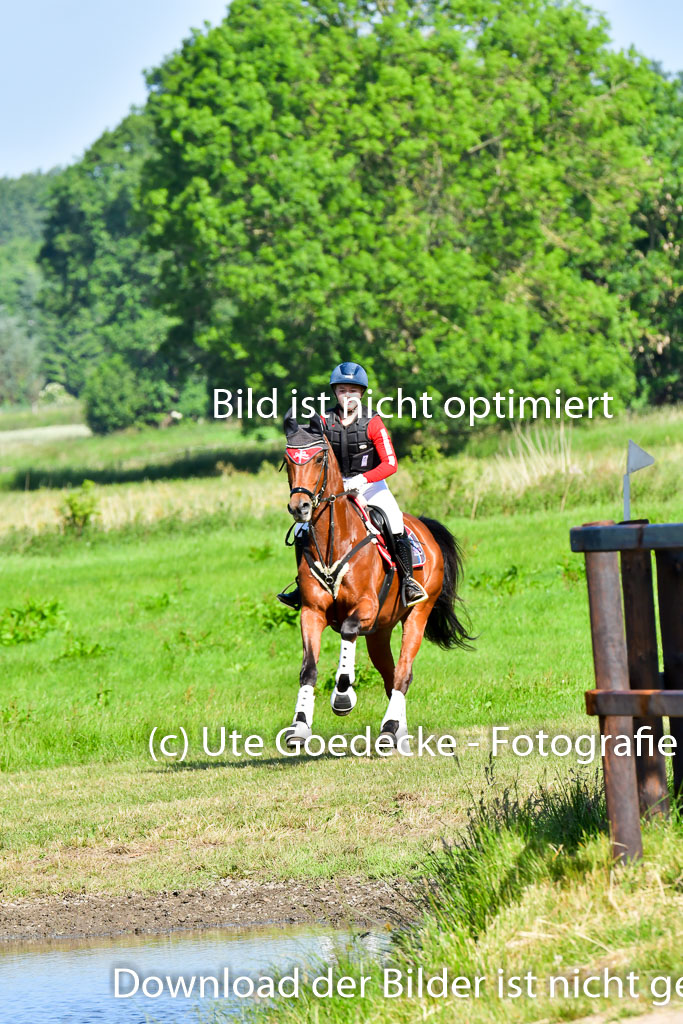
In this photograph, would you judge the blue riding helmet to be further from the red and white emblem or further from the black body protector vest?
the red and white emblem

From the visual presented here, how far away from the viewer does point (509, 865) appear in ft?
22.9

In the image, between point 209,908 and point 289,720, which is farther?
point 289,720

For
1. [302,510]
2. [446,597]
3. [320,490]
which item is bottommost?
[446,597]

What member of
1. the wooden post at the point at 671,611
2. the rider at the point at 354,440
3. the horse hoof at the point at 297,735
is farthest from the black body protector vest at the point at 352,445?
the wooden post at the point at 671,611

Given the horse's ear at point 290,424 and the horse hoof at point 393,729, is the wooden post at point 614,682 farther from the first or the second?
the horse hoof at point 393,729

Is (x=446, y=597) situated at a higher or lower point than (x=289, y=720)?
higher

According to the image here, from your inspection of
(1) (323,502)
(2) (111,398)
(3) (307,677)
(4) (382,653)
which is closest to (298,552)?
(1) (323,502)

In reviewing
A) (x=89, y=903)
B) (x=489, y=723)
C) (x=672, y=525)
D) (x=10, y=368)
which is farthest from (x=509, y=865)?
(x=10, y=368)

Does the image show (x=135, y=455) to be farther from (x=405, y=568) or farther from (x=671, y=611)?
(x=671, y=611)

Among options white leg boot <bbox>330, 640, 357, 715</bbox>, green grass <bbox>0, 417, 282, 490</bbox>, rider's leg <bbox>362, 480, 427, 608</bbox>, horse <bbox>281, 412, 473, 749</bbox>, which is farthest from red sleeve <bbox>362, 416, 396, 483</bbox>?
green grass <bbox>0, 417, 282, 490</bbox>

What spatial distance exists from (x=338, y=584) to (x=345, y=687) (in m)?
1.08

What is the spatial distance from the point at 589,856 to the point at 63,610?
55.5 ft

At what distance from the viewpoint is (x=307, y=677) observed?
11.4m

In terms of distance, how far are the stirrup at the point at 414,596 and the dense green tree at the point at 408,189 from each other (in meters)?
36.0
